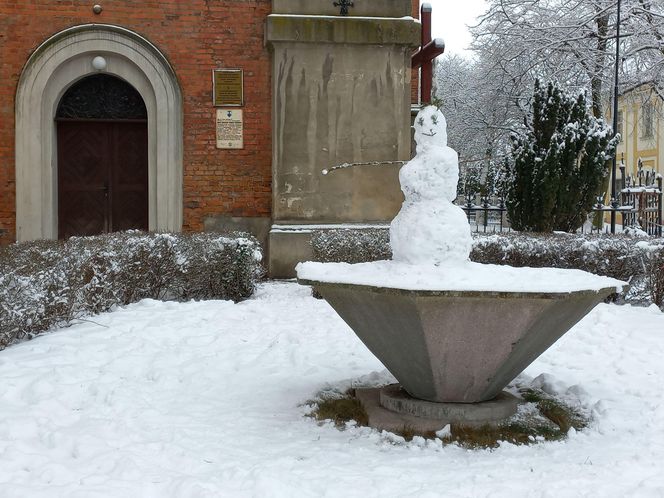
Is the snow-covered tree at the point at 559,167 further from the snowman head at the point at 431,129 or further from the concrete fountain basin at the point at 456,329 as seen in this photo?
the concrete fountain basin at the point at 456,329

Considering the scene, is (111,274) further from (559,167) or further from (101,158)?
(559,167)

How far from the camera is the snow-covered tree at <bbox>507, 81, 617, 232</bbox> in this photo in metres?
12.1

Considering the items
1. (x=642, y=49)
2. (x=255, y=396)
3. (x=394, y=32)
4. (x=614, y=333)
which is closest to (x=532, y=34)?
(x=642, y=49)

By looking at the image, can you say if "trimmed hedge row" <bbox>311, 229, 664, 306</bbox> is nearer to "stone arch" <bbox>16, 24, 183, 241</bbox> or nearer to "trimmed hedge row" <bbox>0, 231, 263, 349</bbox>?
"trimmed hedge row" <bbox>0, 231, 263, 349</bbox>

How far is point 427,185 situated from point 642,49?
1778 cm

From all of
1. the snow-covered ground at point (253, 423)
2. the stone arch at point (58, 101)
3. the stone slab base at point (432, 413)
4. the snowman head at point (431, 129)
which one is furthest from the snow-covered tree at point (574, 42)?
the stone slab base at point (432, 413)

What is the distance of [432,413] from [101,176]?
8661mm

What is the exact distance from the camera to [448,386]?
4547 mm

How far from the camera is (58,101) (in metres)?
11.4

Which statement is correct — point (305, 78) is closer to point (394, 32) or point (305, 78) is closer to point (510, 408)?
point (394, 32)

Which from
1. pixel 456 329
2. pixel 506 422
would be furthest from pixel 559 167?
pixel 456 329

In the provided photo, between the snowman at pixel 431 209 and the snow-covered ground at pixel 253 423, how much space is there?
1118 millimetres

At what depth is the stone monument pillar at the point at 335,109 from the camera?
11.0 m

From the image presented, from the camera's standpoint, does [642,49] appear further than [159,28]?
Answer: Yes
